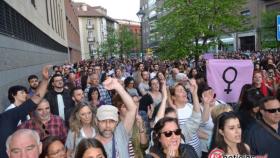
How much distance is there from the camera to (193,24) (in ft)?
51.1

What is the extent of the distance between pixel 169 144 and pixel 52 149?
1087 millimetres

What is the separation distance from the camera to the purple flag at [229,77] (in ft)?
23.7

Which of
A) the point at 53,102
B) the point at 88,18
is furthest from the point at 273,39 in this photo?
the point at 88,18

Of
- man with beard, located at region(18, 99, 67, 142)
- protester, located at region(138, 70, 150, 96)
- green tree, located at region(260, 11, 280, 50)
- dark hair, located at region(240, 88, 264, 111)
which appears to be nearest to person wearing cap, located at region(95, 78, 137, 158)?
man with beard, located at region(18, 99, 67, 142)

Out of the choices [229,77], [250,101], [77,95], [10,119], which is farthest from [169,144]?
[229,77]

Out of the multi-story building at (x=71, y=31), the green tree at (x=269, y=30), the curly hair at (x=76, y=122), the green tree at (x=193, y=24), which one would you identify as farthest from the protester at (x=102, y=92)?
the multi-story building at (x=71, y=31)

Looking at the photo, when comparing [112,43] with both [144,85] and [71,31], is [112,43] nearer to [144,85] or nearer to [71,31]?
[71,31]

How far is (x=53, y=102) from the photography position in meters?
7.24

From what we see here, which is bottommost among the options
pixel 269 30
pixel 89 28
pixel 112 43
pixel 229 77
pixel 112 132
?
pixel 112 132

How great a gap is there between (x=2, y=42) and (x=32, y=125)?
4.83 metres

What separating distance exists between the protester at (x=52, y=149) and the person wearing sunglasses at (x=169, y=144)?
2.70 ft

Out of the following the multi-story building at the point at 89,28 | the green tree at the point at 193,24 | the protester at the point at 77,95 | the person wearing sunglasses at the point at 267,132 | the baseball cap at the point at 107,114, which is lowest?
the person wearing sunglasses at the point at 267,132

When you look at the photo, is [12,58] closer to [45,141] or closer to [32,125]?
[32,125]

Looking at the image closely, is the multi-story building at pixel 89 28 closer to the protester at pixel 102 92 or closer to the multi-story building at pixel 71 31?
the multi-story building at pixel 71 31
